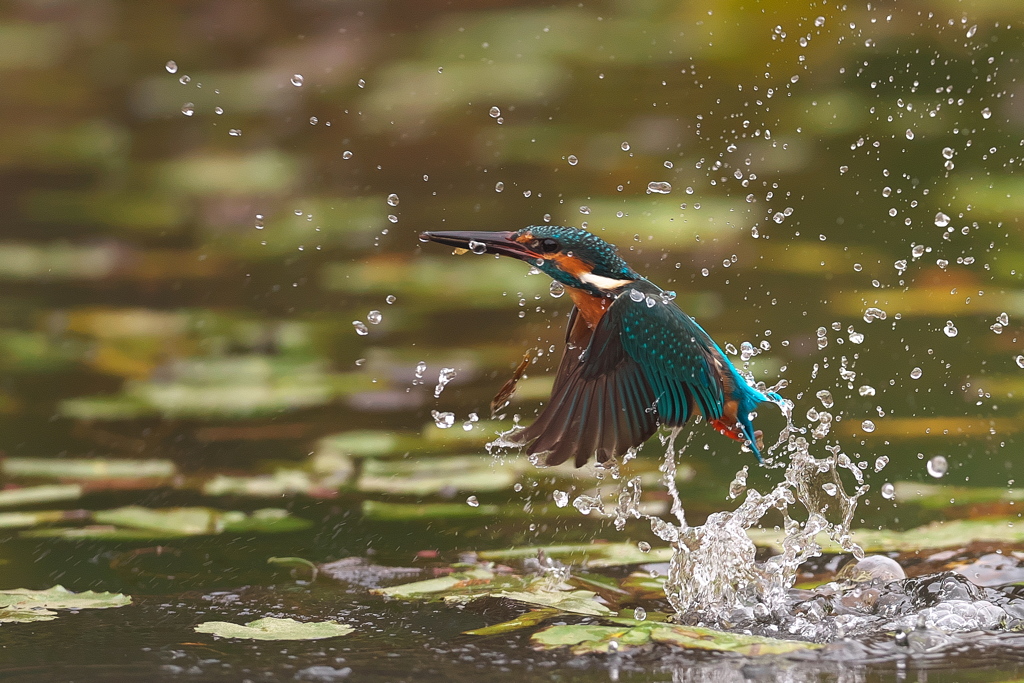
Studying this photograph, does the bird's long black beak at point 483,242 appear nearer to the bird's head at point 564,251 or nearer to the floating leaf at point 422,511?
the bird's head at point 564,251

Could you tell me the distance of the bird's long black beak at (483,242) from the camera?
2814mm

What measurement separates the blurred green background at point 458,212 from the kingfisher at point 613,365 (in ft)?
4.40

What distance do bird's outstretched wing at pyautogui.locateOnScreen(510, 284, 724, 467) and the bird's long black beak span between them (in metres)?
0.27

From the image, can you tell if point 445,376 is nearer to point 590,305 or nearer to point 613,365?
point 590,305

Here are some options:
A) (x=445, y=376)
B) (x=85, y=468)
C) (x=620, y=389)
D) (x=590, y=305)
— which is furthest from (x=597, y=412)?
(x=85, y=468)

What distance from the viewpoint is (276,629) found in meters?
2.74

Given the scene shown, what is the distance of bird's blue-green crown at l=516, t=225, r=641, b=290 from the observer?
9.32 ft

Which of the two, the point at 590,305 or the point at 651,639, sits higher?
the point at 590,305

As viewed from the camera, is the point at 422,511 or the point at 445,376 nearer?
the point at 422,511

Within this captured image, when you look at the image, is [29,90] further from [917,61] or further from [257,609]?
[917,61]

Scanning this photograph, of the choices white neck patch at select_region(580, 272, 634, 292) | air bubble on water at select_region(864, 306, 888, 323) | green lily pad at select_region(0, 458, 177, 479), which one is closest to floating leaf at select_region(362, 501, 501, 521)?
green lily pad at select_region(0, 458, 177, 479)

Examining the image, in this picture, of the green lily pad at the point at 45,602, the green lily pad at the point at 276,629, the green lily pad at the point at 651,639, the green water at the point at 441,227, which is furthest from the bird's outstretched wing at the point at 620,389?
the green lily pad at the point at 45,602

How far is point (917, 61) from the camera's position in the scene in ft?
19.7

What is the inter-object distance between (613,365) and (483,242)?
432 mm
